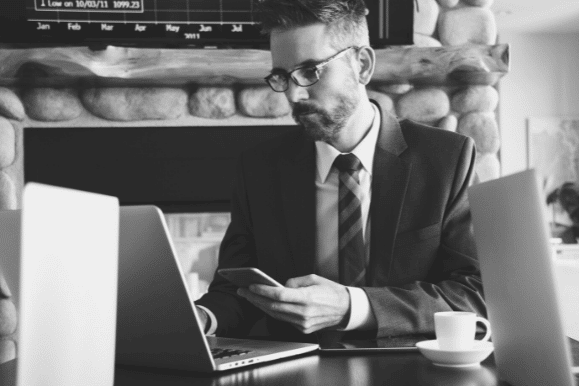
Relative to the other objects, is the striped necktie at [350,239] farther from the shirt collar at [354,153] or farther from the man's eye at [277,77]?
the man's eye at [277,77]

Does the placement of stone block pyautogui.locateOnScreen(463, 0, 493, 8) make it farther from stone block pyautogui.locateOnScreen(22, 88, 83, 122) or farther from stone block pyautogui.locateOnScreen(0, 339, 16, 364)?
stone block pyautogui.locateOnScreen(0, 339, 16, 364)

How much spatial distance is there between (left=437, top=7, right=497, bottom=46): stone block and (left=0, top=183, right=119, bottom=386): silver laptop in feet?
7.51

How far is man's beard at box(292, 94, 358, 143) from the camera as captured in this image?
5.64 feet

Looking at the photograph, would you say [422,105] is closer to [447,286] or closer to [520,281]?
[447,286]

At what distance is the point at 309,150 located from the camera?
5.90ft

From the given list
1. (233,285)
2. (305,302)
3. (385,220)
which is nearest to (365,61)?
(385,220)

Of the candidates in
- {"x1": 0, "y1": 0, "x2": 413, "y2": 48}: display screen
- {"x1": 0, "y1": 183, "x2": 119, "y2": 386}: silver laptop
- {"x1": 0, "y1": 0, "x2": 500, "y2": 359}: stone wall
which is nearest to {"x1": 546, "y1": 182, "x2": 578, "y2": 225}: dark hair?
{"x1": 0, "y1": 0, "x2": 500, "y2": 359}: stone wall

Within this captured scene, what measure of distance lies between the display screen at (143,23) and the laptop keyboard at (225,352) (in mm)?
1679

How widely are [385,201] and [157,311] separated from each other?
2.55ft

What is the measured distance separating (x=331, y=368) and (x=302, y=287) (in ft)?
0.90

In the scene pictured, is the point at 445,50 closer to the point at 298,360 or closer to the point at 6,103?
the point at 6,103

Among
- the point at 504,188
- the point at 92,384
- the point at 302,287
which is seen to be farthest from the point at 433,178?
the point at 92,384

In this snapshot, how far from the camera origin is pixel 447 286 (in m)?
1.47

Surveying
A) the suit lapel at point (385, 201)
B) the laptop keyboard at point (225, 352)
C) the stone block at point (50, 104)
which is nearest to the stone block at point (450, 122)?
the suit lapel at point (385, 201)
